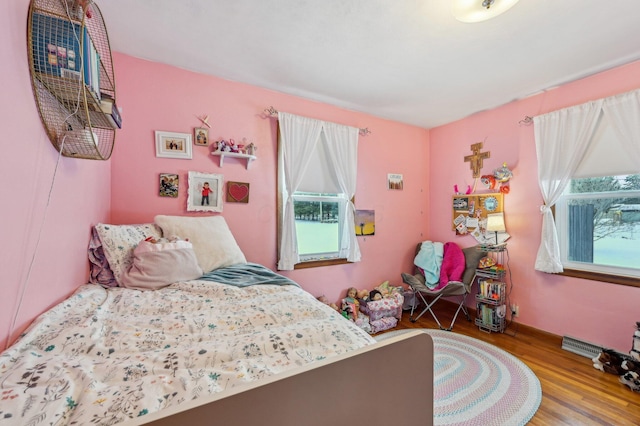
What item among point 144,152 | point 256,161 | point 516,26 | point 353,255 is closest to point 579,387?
point 353,255

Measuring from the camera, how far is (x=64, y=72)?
1.07 meters

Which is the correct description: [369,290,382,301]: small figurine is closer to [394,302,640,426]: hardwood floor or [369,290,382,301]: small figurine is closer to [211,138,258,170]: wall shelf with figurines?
[394,302,640,426]: hardwood floor

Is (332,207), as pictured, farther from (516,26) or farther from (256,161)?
(516,26)

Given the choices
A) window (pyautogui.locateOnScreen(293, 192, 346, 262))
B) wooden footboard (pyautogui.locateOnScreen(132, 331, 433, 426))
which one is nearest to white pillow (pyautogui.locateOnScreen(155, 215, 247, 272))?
window (pyautogui.locateOnScreen(293, 192, 346, 262))

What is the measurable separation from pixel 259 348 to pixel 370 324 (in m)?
2.19

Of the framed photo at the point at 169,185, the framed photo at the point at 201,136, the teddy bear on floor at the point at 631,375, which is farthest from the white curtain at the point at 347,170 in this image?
the teddy bear on floor at the point at 631,375

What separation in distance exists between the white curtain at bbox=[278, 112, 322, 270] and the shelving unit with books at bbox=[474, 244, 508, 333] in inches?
81.2

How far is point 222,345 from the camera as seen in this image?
0.89m

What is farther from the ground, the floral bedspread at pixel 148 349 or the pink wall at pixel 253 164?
the pink wall at pixel 253 164

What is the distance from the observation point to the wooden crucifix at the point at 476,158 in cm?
315

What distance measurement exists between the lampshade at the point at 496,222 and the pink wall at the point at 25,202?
3.51m

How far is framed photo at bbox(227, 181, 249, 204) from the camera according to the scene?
2.44m

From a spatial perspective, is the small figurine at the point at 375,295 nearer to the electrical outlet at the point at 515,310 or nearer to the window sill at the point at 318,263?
the window sill at the point at 318,263

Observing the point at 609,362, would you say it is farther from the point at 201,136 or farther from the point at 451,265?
the point at 201,136
